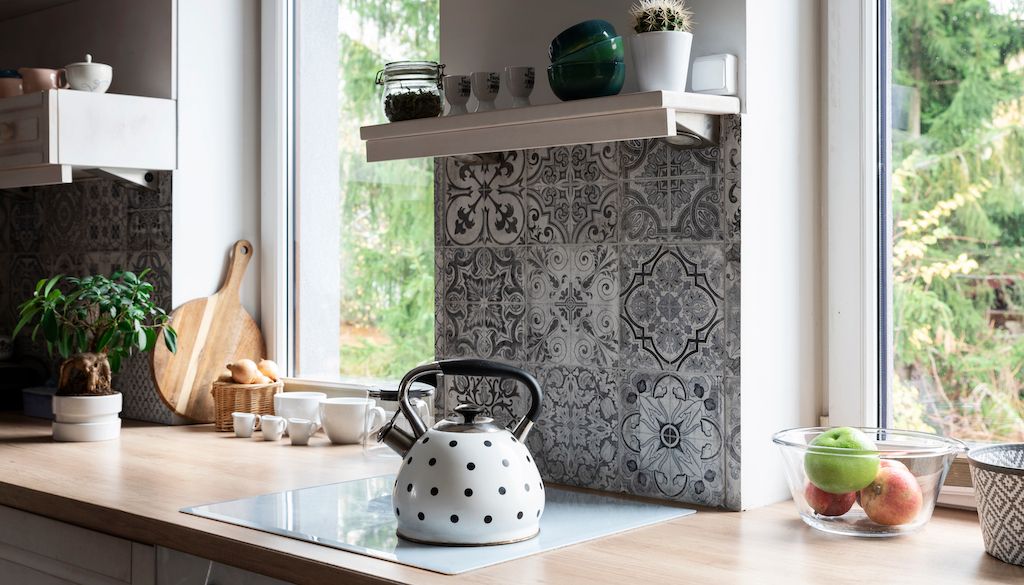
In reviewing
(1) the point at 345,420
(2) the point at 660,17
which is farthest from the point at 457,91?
(1) the point at 345,420

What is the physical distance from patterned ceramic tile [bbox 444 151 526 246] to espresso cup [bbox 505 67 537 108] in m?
0.17

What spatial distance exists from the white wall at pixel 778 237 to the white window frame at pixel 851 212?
24 millimetres

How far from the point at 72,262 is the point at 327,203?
0.71 meters

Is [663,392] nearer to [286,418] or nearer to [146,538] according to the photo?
[146,538]

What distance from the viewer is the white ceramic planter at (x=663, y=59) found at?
5.04 feet

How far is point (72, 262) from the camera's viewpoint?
2775 mm

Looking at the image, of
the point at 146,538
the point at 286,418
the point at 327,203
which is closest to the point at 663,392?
the point at 146,538

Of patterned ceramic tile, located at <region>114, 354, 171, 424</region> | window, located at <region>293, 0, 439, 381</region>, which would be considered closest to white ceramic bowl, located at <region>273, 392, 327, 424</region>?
window, located at <region>293, 0, 439, 381</region>

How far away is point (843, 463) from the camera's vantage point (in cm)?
144

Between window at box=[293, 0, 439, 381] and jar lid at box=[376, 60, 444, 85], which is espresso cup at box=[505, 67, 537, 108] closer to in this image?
jar lid at box=[376, 60, 444, 85]

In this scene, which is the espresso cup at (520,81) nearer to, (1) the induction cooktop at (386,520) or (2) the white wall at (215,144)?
(1) the induction cooktop at (386,520)

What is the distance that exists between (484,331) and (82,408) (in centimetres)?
91

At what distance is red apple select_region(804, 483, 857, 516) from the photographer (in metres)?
1.47

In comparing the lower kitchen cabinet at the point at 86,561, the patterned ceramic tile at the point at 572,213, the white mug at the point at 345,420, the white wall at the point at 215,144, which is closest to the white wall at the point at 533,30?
the patterned ceramic tile at the point at 572,213
